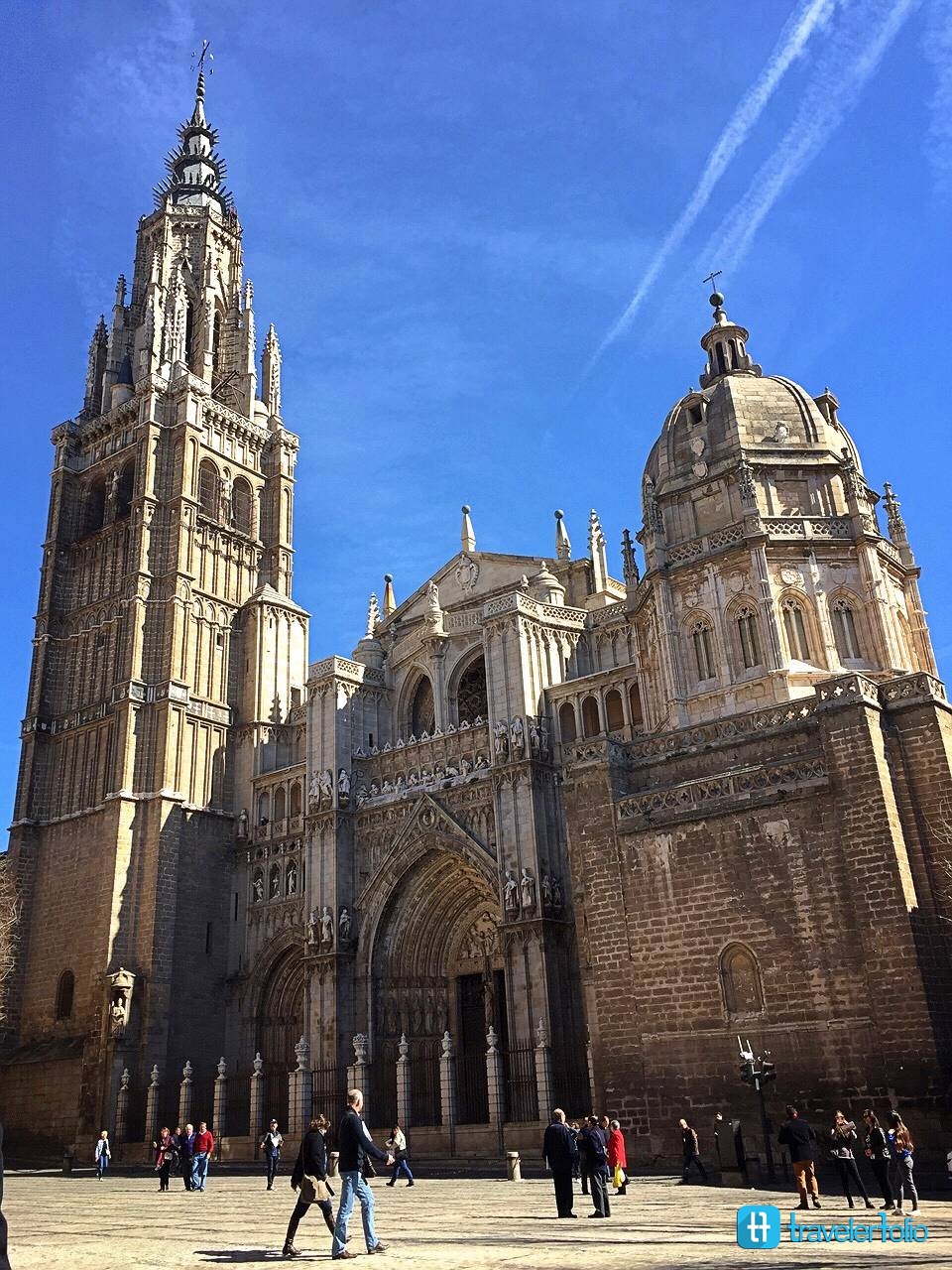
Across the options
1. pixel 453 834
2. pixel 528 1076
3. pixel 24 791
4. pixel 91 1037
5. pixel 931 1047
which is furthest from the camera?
pixel 24 791

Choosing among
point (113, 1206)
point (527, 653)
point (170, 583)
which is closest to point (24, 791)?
point (170, 583)

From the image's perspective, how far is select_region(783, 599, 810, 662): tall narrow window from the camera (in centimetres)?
2619

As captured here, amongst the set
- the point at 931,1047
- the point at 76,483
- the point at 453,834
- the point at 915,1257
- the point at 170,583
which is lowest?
the point at 915,1257

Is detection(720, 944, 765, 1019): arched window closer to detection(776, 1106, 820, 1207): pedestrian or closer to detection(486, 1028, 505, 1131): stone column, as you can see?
detection(776, 1106, 820, 1207): pedestrian

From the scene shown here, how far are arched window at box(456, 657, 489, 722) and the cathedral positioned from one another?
312 mm

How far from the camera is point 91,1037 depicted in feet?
111

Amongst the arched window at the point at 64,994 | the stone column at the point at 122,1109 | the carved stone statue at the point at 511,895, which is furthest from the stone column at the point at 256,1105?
the carved stone statue at the point at 511,895

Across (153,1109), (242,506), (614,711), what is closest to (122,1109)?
(153,1109)

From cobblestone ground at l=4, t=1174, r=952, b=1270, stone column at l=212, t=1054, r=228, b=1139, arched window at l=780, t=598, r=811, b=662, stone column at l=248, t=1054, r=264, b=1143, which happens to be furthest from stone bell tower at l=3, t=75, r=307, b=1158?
arched window at l=780, t=598, r=811, b=662

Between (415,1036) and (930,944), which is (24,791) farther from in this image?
(930,944)

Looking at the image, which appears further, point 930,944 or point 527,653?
point 527,653

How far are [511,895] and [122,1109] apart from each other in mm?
14116

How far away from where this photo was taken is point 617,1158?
1664cm

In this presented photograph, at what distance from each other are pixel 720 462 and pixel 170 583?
21.3 m
